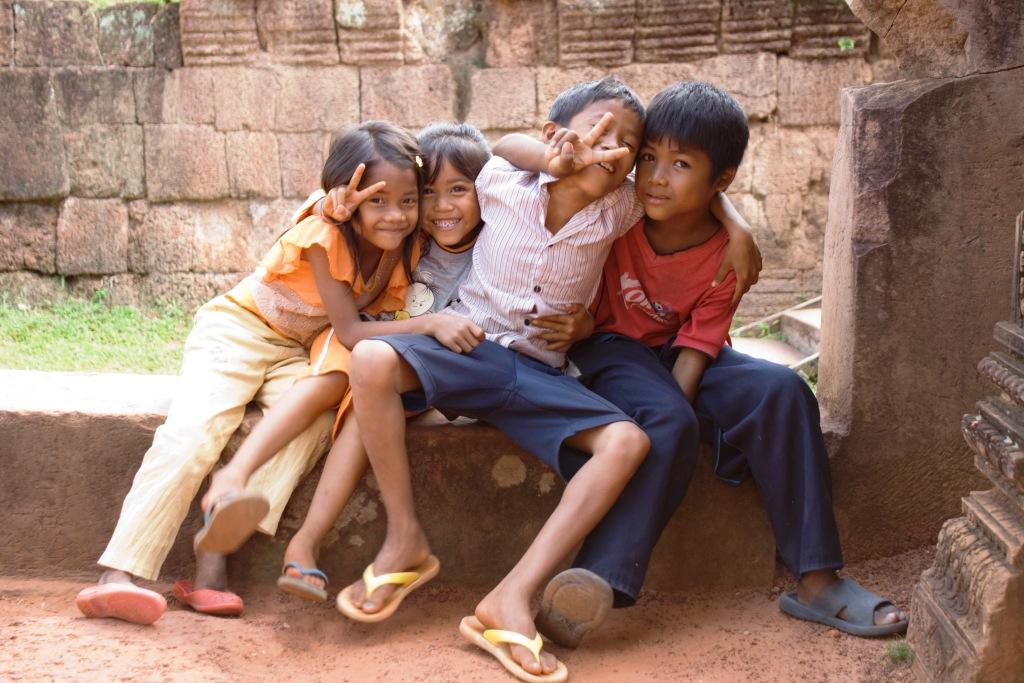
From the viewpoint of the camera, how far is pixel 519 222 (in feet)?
9.77

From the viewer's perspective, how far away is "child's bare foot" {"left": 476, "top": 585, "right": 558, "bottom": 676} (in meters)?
2.47

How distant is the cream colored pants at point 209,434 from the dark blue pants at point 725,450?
865 millimetres

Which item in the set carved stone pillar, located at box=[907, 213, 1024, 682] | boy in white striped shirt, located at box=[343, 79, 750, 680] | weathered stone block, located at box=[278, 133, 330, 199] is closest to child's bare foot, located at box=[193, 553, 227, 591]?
boy in white striped shirt, located at box=[343, 79, 750, 680]

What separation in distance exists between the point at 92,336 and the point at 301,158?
1834 millimetres

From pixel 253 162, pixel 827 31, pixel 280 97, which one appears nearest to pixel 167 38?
pixel 280 97

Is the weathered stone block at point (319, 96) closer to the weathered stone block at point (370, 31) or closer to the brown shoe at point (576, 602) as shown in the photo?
the weathered stone block at point (370, 31)

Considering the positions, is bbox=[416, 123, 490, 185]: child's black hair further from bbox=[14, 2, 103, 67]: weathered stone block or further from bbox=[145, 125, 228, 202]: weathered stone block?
bbox=[14, 2, 103, 67]: weathered stone block

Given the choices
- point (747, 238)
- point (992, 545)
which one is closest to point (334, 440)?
point (747, 238)

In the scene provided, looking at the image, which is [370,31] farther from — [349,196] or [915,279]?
[915,279]

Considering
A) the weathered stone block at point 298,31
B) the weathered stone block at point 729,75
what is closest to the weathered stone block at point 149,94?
the weathered stone block at point 298,31

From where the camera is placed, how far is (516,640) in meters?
2.49

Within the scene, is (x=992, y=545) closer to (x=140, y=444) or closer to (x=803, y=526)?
(x=803, y=526)

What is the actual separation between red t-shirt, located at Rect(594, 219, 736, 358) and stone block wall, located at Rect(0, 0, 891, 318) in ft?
13.8

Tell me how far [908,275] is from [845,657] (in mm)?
1068
